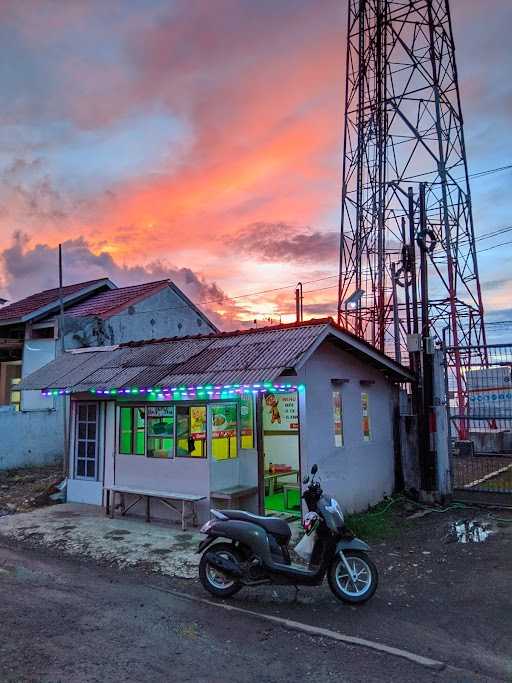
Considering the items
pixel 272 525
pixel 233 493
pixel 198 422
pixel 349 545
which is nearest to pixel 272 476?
pixel 233 493

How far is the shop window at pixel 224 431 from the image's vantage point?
31.5ft

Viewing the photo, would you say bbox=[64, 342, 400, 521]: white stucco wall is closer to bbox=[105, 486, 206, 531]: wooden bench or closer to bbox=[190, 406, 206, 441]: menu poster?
bbox=[105, 486, 206, 531]: wooden bench

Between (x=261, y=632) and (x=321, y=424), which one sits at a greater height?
(x=321, y=424)

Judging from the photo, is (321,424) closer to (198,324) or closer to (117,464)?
(117,464)

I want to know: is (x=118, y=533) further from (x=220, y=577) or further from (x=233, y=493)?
(x=220, y=577)

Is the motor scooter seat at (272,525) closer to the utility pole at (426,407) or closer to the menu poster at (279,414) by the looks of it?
the menu poster at (279,414)

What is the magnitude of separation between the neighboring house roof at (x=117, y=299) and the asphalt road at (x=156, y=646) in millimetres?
14677

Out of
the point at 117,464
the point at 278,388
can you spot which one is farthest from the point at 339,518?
the point at 117,464

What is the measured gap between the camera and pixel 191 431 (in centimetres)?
985

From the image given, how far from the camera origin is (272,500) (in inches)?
441

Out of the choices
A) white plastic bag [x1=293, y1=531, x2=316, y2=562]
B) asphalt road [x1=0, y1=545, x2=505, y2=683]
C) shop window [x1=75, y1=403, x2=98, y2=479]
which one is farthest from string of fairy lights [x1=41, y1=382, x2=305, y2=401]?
asphalt road [x1=0, y1=545, x2=505, y2=683]

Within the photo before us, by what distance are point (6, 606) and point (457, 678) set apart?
185 inches

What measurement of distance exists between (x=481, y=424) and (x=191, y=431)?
39.4ft

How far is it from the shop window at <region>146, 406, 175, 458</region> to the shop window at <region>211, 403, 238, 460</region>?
97cm
